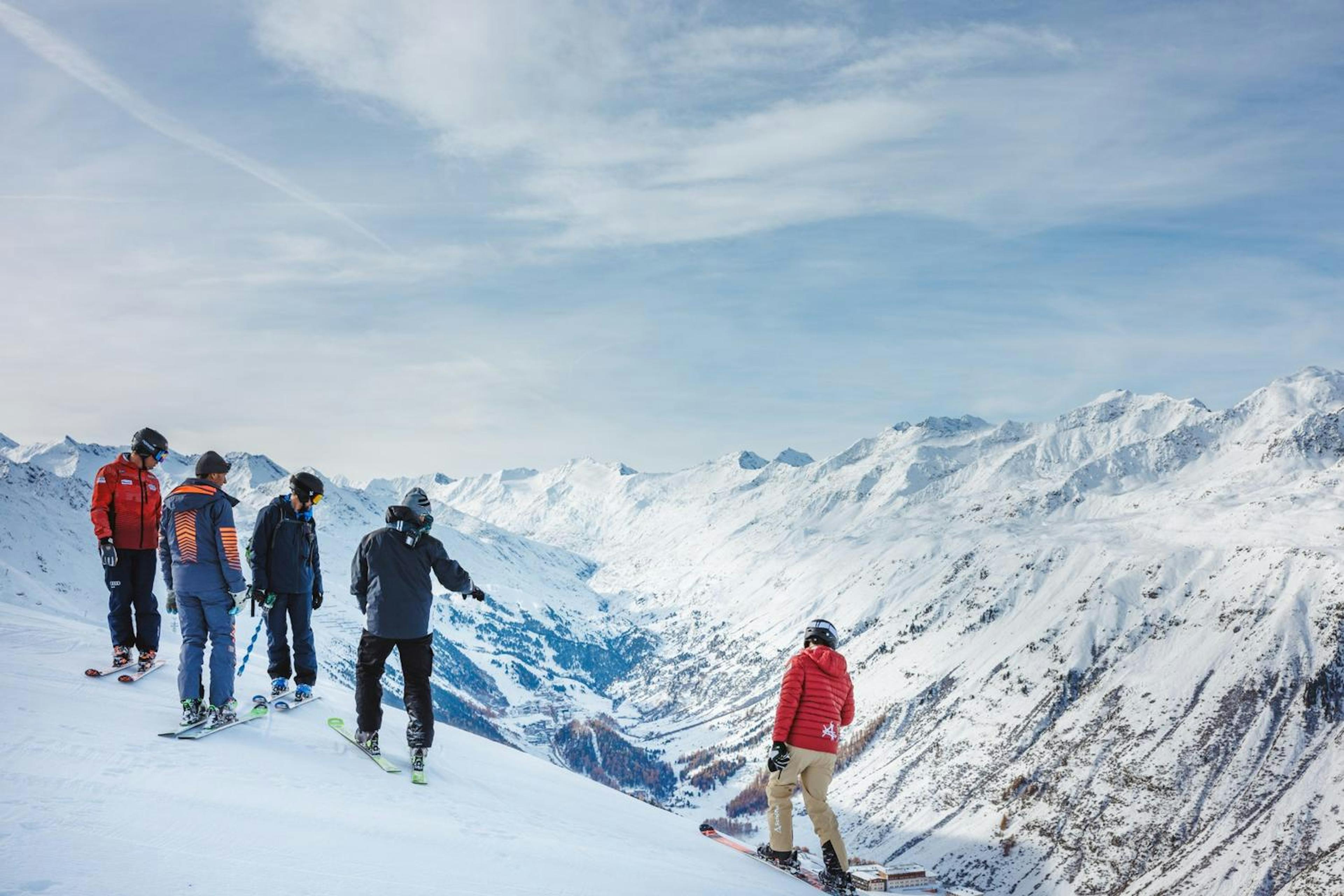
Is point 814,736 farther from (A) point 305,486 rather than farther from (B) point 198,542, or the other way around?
(B) point 198,542

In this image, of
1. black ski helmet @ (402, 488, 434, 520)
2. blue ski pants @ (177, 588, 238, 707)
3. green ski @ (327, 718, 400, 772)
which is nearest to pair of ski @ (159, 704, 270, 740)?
blue ski pants @ (177, 588, 238, 707)

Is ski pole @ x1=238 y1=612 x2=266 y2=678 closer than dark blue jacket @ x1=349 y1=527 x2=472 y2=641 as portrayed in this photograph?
No

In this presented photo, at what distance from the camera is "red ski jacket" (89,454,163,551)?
1429 centimetres

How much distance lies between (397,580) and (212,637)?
3.01 meters

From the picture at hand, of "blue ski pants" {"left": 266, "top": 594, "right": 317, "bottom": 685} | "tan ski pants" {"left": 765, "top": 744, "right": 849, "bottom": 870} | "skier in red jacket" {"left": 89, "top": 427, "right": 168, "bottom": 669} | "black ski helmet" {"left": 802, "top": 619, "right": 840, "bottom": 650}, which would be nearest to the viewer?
"tan ski pants" {"left": 765, "top": 744, "right": 849, "bottom": 870}

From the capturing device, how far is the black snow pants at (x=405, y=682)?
11766mm

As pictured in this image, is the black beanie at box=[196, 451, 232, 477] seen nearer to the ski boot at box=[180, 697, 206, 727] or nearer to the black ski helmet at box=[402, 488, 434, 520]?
the black ski helmet at box=[402, 488, 434, 520]

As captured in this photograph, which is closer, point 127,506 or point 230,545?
point 230,545

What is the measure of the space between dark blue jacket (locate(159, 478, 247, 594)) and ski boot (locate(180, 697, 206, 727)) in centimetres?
161

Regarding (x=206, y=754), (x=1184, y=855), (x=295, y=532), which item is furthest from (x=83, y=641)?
(x=1184, y=855)

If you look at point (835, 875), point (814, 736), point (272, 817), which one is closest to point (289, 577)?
point (272, 817)

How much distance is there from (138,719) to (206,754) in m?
1.75

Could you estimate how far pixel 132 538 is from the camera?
1466 centimetres

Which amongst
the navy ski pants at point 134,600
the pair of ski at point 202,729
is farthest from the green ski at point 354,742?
the navy ski pants at point 134,600
